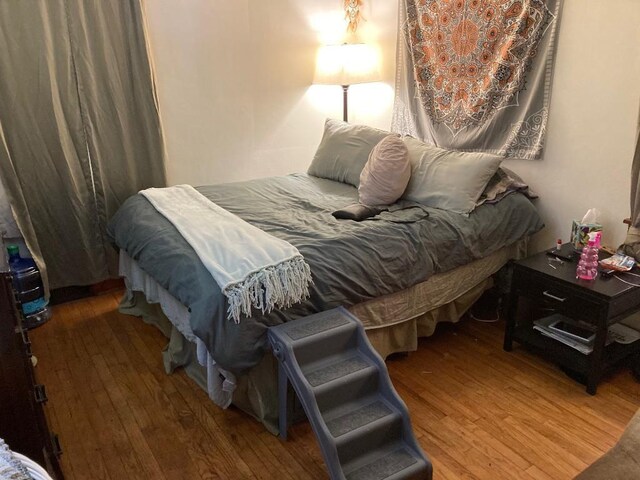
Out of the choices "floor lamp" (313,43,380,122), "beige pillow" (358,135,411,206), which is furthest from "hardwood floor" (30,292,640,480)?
"floor lamp" (313,43,380,122)

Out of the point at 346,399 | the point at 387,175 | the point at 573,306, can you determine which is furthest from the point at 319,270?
the point at 573,306

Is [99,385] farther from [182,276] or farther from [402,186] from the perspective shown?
[402,186]

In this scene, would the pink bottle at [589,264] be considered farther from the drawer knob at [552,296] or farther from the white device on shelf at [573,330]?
the white device on shelf at [573,330]

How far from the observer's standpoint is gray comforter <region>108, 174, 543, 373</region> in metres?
1.93

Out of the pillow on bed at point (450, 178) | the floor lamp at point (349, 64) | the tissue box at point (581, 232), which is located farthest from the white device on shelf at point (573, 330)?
the floor lamp at point (349, 64)

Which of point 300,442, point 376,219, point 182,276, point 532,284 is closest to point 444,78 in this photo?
point 376,219

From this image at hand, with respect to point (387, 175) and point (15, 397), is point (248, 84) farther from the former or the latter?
point (15, 397)

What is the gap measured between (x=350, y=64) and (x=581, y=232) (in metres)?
1.96

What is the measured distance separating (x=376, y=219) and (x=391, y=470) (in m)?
1.16

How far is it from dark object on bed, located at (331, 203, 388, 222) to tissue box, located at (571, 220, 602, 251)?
0.97 meters

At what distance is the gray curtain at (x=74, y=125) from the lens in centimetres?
280

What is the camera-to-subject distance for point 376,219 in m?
2.50

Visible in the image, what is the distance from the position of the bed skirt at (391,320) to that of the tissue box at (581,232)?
0.34 meters

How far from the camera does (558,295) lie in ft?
7.62
